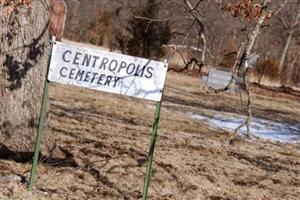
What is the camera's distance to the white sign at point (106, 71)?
189 inches

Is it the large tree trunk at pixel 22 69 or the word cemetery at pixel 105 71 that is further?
the large tree trunk at pixel 22 69

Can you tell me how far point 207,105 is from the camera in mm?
16078

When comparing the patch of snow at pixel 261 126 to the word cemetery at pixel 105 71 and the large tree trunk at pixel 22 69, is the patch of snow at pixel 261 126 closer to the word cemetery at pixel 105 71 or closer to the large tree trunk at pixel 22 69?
the large tree trunk at pixel 22 69

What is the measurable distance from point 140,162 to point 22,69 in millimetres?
1734

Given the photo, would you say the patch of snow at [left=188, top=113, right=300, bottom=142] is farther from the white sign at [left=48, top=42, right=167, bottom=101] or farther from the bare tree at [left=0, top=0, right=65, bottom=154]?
the white sign at [left=48, top=42, right=167, bottom=101]

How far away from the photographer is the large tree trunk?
19.2 feet

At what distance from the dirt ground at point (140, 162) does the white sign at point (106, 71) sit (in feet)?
3.42

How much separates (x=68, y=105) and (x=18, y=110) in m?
5.12

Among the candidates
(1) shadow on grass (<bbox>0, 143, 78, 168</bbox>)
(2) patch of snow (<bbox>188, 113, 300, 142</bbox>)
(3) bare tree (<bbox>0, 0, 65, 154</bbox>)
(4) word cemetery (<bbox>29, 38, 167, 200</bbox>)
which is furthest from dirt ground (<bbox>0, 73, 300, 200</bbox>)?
(4) word cemetery (<bbox>29, 38, 167, 200</bbox>)

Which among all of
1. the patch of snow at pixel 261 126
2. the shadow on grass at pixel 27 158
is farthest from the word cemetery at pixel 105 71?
the patch of snow at pixel 261 126

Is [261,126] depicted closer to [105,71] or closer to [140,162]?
[140,162]

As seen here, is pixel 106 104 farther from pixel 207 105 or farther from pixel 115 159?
pixel 115 159

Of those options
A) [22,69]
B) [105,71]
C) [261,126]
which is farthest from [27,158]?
[261,126]

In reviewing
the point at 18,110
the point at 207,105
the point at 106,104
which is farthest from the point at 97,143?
the point at 207,105
